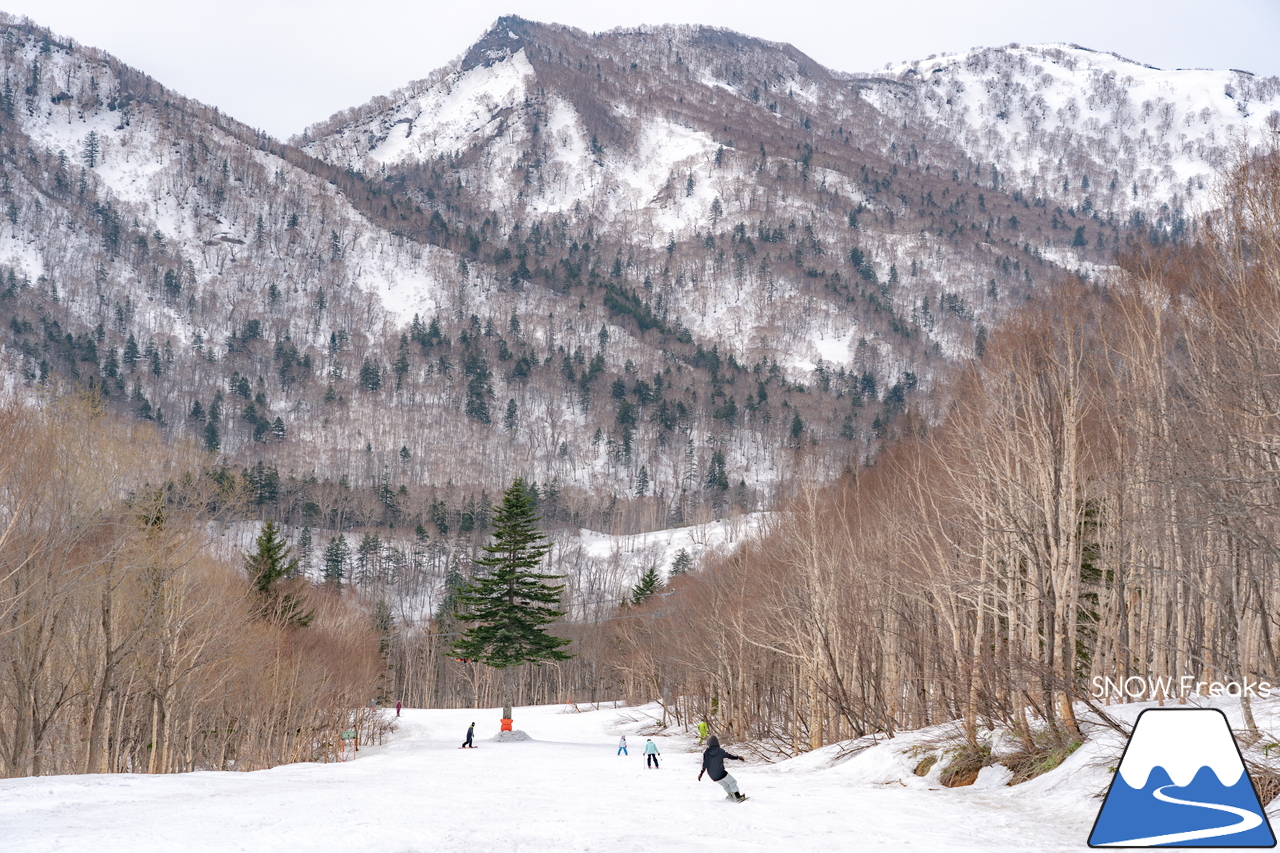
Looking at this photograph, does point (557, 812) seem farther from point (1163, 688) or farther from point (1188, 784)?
point (1163, 688)

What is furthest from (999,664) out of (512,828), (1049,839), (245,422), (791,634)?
(245,422)

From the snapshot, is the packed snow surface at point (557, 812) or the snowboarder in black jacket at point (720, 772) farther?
the snowboarder in black jacket at point (720, 772)

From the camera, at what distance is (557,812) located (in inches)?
538

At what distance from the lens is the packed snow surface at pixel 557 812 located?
10000mm

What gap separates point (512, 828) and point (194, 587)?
65.6 ft

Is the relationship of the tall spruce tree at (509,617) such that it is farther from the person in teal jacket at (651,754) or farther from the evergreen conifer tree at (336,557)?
the evergreen conifer tree at (336,557)

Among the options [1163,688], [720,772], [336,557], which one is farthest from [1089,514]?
[336,557]

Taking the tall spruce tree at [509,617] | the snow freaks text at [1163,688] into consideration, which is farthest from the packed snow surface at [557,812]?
the tall spruce tree at [509,617]

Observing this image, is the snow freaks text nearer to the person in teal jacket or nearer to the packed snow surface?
the packed snow surface

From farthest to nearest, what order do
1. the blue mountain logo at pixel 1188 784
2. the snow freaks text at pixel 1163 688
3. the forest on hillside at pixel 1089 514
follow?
the snow freaks text at pixel 1163 688, the forest on hillside at pixel 1089 514, the blue mountain logo at pixel 1188 784

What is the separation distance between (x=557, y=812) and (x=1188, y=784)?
9107 mm

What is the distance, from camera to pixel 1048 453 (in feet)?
47.0

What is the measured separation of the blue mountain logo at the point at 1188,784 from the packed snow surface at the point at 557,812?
162 cm

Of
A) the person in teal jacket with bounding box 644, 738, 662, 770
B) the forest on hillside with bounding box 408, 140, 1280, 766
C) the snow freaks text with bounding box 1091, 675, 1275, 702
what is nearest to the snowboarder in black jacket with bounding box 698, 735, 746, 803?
the forest on hillside with bounding box 408, 140, 1280, 766
